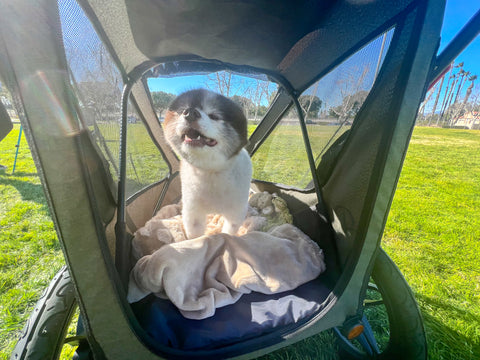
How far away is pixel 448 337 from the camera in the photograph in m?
1.04

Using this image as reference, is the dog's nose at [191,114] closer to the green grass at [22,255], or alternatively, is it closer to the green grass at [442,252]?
the green grass at [22,255]

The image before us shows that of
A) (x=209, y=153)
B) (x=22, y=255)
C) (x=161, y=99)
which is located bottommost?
(x=22, y=255)

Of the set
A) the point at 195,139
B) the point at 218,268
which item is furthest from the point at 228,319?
the point at 195,139

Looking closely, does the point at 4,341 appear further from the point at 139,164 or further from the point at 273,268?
the point at 273,268

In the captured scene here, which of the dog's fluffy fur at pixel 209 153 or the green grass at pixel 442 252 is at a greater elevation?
the dog's fluffy fur at pixel 209 153

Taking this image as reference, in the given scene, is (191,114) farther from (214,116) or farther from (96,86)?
(96,86)

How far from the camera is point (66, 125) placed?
443 mm

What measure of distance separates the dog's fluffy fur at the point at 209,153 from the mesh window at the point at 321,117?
42 cm

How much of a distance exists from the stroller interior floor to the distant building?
1468cm

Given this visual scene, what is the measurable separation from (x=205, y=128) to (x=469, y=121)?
54.2ft

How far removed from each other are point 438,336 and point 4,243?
2.74 meters

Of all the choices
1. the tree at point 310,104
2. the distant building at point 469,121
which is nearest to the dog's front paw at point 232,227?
the tree at point 310,104

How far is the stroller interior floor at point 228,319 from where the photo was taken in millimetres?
668

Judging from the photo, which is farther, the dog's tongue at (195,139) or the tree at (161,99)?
the tree at (161,99)
